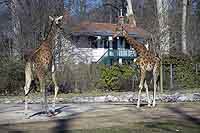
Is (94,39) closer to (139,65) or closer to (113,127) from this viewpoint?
(139,65)

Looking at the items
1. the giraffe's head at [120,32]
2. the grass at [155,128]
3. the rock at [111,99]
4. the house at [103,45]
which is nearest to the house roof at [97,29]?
the house at [103,45]

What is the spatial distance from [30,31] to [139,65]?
1932 centimetres

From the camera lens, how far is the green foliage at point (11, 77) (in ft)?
96.6

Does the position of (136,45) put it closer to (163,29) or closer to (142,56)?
(142,56)

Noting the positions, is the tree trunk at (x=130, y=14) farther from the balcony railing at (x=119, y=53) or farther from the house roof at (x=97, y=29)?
the balcony railing at (x=119, y=53)

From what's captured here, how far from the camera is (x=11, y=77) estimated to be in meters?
29.7

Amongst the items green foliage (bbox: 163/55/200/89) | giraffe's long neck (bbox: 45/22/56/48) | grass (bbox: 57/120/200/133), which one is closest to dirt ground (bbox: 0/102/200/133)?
grass (bbox: 57/120/200/133)

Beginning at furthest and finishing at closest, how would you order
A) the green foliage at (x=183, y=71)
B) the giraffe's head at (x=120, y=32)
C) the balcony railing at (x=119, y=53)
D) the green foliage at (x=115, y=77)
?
1. the balcony railing at (x=119, y=53)
2. the green foliage at (x=183, y=71)
3. the green foliage at (x=115, y=77)
4. the giraffe's head at (x=120, y=32)

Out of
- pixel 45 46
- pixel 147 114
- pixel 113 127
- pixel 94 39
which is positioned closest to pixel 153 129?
pixel 113 127

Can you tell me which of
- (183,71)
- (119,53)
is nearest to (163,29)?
(183,71)

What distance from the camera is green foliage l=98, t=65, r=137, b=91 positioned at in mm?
32125

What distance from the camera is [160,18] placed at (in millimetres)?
30875

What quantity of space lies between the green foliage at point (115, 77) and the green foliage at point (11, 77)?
5629 mm

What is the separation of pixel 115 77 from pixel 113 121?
18.5m
